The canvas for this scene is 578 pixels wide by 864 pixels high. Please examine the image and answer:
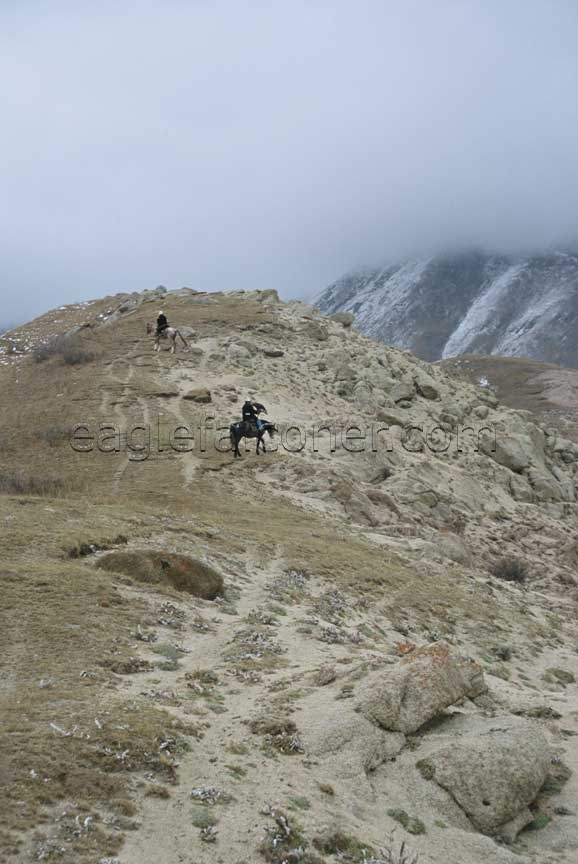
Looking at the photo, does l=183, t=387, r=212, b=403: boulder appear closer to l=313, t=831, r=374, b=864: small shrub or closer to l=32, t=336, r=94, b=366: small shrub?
l=32, t=336, r=94, b=366: small shrub

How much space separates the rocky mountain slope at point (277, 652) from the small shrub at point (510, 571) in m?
0.12

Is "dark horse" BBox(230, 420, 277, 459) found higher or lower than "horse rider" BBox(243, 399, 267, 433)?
lower

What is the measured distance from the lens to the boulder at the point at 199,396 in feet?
133

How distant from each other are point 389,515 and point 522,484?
15145mm

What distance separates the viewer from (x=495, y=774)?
857cm

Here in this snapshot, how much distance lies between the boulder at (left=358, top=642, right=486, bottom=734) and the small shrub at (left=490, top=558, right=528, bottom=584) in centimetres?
1682

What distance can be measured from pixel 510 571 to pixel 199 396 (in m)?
20.9

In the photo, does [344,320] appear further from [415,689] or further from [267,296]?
[415,689]

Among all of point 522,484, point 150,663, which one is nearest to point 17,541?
point 150,663

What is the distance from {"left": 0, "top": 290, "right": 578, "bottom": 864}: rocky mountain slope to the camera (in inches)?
288

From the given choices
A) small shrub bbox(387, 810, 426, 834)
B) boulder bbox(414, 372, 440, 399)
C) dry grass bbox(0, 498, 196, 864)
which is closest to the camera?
dry grass bbox(0, 498, 196, 864)

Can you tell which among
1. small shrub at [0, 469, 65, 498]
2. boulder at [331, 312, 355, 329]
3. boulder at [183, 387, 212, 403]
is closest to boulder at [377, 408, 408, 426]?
boulder at [183, 387, 212, 403]

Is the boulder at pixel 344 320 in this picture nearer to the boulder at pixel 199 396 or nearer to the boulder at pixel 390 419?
the boulder at pixel 390 419

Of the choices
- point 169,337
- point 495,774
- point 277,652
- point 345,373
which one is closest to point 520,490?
point 345,373
